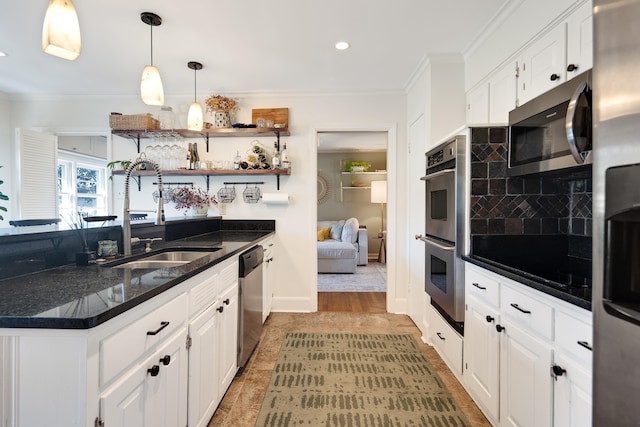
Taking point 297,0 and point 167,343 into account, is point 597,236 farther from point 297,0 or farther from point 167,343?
point 297,0

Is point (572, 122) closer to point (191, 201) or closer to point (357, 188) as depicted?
point (191, 201)

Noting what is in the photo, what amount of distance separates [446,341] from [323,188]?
5035 millimetres

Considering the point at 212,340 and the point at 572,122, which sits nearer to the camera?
the point at 572,122

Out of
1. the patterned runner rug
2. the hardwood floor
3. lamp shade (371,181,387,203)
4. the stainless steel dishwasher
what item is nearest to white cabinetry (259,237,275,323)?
the stainless steel dishwasher

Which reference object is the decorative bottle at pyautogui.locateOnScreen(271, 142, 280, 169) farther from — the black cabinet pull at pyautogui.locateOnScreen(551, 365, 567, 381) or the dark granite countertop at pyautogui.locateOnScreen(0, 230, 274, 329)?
the black cabinet pull at pyautogui.locateOnScreen(551, 365, 567, 381)

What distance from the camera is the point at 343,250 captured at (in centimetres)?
540

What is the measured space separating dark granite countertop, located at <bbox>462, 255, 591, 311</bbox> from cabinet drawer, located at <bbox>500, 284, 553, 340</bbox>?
0.23 feet

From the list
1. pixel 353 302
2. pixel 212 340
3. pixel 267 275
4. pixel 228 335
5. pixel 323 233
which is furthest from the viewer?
pixel 323 233

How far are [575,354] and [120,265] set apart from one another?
201 cm

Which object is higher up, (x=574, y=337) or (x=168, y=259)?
(x=168, y=259)

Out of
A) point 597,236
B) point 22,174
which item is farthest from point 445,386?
point 22,174

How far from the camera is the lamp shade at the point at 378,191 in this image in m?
6.49

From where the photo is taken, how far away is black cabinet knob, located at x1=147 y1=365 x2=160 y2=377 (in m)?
1.11

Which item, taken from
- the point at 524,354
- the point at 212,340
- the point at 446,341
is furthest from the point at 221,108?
the point at 524,354
